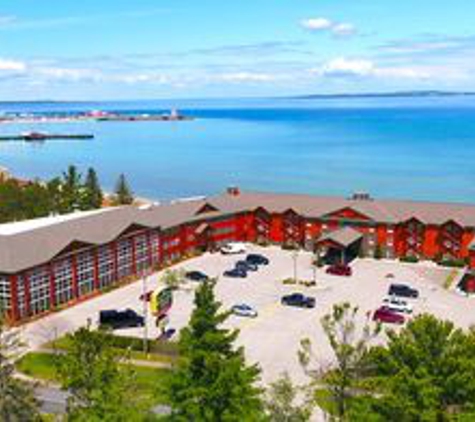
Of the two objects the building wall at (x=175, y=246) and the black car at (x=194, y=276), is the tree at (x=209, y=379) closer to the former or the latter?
the building wall at (x=175, y=246)

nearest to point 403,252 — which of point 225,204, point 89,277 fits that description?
point 225,204

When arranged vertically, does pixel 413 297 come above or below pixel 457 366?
below

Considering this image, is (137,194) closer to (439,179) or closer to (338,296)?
(439,179)

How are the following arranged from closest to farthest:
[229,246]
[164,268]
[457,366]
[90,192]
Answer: [457,366] → [164,268] → [229,246] → [90,192]

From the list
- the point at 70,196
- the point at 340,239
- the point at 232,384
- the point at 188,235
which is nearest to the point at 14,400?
the point at 232,384

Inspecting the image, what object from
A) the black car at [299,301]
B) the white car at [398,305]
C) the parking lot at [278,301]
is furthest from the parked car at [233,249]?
the white car at [398,305]

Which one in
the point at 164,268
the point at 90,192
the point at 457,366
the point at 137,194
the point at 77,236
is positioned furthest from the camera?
the point at 137,194
